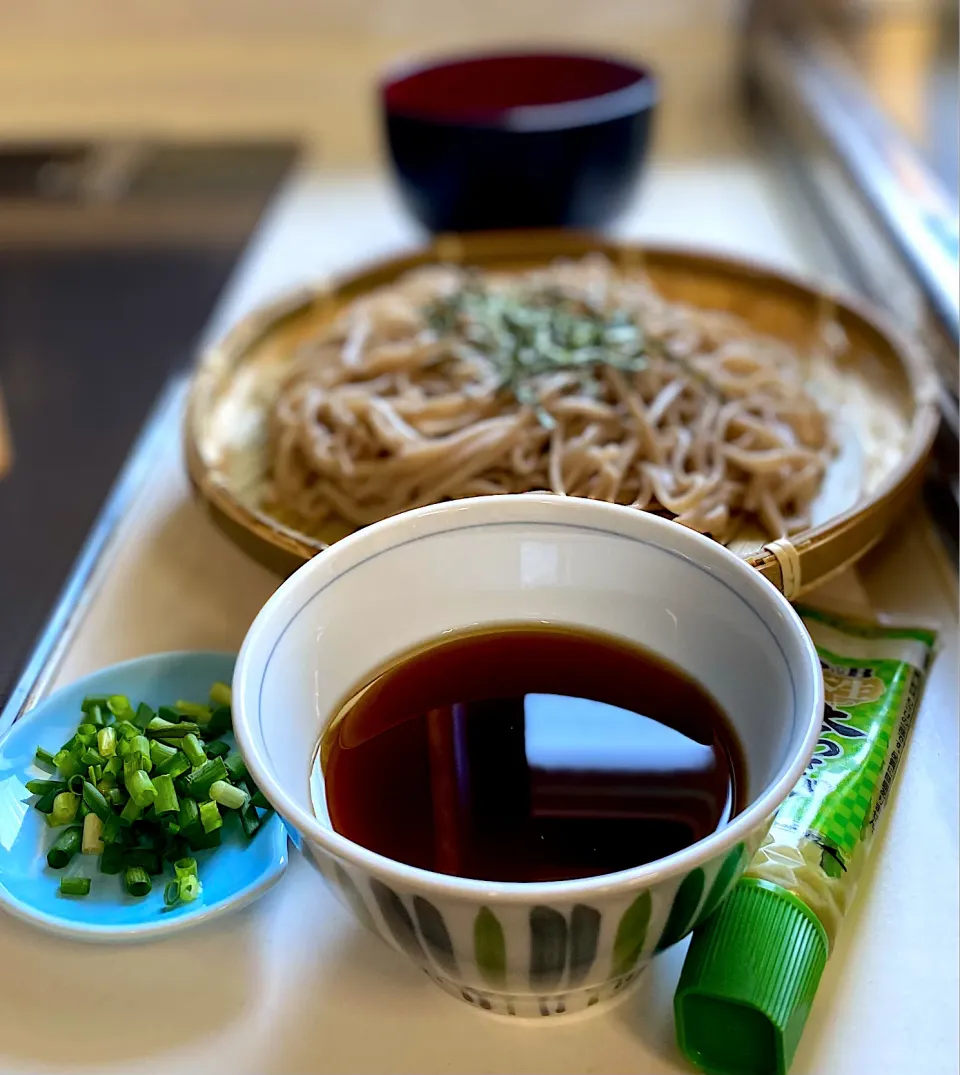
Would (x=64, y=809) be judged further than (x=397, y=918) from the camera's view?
Yes

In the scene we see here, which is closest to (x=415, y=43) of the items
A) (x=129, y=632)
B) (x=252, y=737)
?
(x=129, y=632)

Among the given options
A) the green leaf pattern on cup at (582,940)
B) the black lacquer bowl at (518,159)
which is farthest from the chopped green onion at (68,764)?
the black lacquer bowl at (518,159)

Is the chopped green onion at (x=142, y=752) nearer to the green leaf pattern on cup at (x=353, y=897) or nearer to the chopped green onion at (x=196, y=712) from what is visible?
the chopped green onion at (x=196, y=712)

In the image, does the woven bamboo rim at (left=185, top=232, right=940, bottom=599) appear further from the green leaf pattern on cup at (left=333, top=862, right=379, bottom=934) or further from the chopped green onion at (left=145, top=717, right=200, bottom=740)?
the green leaf pattern on cup at (left=333, top=862, right=379, bottom=934)

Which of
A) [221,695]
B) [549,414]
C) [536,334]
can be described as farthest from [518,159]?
[221,695]

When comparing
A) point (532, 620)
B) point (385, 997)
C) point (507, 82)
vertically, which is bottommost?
point (385, 997)

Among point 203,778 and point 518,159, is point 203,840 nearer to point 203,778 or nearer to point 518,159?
point 203,778

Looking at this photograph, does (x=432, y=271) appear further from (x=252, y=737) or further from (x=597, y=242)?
(x=252, y=737)
